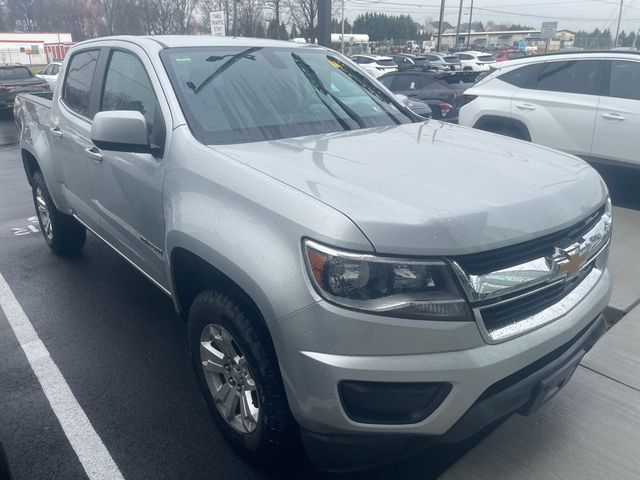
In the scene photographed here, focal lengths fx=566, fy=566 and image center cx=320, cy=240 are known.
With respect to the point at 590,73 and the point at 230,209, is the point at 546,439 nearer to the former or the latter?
the point at 230,209

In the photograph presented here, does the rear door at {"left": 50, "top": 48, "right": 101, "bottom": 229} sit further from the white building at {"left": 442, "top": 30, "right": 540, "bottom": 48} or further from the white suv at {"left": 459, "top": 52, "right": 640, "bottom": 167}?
the white building at {"left": 442, "top": 30, "right": 540, "bottom": 48}

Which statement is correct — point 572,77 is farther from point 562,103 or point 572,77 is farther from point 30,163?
point 30,163

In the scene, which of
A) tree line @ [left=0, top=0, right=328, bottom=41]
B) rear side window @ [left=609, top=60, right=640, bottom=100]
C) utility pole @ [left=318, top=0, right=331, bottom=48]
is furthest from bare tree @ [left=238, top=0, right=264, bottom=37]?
rear side window @ [left=609, top=60, right=640, bottom=100]

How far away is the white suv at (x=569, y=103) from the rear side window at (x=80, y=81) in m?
4.75

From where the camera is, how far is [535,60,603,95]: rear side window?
6391 millimetres

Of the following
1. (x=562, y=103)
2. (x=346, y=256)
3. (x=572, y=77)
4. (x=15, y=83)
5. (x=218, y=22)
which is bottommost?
(x=15, y=83)

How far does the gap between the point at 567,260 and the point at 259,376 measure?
1267 mm

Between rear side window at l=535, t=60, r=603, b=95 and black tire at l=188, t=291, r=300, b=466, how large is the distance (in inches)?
222

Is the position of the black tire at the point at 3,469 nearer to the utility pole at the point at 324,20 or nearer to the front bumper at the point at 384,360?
the front bumper at the point at 384,360

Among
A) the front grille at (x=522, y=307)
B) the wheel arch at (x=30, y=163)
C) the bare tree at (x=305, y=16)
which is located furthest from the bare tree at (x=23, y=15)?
the front grille at (x=522, y=307)

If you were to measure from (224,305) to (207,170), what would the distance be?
60cm

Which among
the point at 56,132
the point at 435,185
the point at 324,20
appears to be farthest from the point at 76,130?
the point at 324,20

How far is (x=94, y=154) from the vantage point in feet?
11.6

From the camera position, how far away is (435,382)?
1.89 meters
